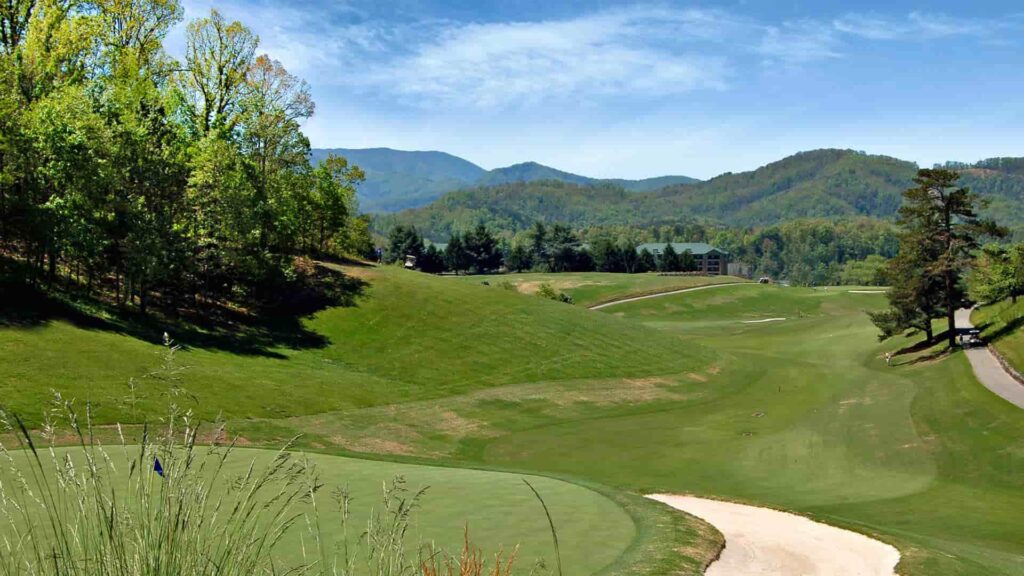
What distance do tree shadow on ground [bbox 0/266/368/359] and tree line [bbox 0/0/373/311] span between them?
183cm

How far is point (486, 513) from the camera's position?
19.4 metres

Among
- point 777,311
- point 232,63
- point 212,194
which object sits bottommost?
point 777,311

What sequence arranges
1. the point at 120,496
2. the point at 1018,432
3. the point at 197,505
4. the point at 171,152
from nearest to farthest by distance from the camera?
the point at 197,505
the point at 120,496
the point at 1018,432
the point at 171,152

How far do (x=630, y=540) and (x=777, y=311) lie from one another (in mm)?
117873

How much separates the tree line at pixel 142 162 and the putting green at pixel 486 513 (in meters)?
27.8

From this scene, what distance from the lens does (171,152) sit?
51.9m

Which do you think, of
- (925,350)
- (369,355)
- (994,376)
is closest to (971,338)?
(925,350)

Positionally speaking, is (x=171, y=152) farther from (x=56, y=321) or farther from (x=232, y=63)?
(x=232, y=63)

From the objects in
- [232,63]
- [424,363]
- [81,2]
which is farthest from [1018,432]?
[81,2]

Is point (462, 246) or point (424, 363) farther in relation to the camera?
point (462, 246)

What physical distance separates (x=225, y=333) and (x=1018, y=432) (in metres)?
47.2

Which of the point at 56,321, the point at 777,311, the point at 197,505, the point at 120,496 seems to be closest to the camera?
the point at 197,505

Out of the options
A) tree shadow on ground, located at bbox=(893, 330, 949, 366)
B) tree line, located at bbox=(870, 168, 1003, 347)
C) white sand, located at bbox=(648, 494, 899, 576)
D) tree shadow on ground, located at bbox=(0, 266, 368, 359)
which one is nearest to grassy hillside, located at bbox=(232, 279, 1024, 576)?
tree shadow on ground, located at bbox=(893, 330, 949, 366)

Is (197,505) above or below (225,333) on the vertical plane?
above
